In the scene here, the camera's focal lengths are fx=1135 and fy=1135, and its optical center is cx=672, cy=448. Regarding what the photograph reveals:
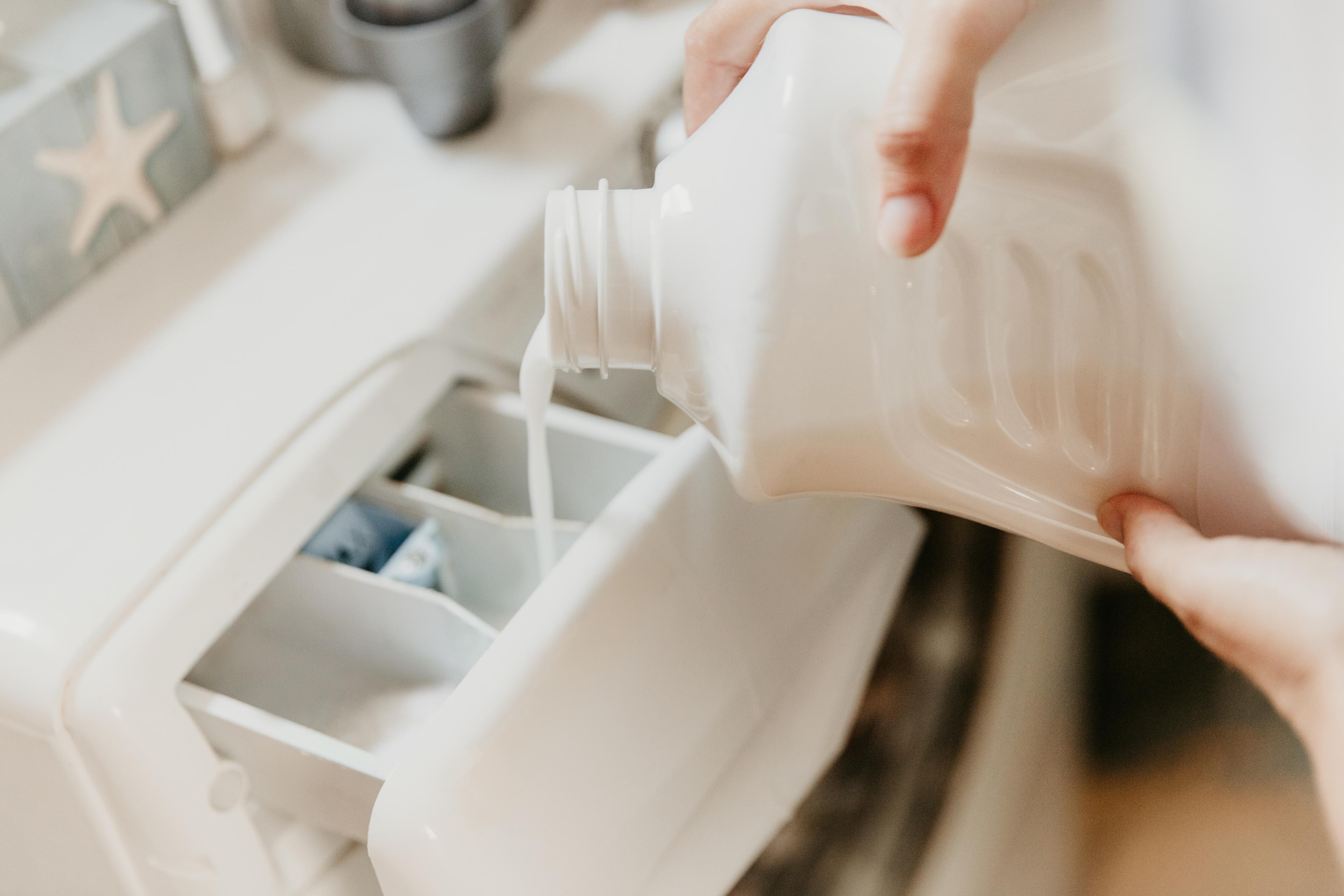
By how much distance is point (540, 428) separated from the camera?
0.53 meters

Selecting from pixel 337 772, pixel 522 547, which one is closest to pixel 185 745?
pixel 337 772

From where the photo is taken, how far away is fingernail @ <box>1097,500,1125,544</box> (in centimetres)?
40

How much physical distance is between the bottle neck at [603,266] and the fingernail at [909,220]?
0.34ft

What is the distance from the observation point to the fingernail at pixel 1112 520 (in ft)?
1.31

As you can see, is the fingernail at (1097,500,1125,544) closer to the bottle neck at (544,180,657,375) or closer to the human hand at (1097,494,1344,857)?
the human hand at (1097,494,1344,857)

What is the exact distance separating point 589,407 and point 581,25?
0.29 metres

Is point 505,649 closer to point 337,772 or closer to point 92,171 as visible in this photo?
point 337,772

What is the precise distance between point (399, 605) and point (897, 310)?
0.29 meters

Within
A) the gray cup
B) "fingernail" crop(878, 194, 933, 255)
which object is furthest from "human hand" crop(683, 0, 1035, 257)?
the gray cup

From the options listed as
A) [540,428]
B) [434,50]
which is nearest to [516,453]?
[540,428]

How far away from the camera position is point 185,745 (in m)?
0.50

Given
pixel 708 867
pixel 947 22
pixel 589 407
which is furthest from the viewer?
pixel 589 407

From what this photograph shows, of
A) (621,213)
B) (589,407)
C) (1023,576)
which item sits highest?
(621,213)

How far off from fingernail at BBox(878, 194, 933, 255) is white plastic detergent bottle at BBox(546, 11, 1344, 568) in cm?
2
